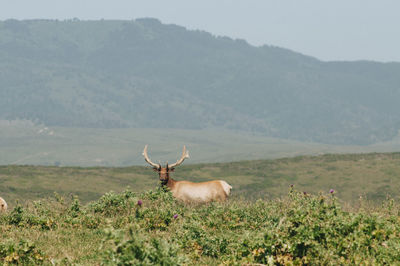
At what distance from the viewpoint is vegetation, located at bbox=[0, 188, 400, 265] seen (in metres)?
7.97

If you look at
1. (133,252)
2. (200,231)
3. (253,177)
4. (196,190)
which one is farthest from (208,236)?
(253,177)

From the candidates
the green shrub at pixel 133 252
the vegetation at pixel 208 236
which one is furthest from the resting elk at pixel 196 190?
the green shrub at pixel 133 252

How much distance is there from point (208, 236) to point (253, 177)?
54.0m

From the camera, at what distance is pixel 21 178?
55.9 metres

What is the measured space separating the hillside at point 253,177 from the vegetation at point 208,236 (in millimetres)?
33441

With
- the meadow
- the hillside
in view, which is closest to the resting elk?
the meadow

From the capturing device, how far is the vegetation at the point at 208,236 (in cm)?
797

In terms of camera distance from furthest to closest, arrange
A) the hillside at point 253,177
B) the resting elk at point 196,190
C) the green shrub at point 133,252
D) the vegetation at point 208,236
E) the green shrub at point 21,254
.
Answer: the hillside at point 253,177 < the resting elk at point 196,190 < the green shrub at point 21,254 < the vegetation at point 208,236 < the green shrub at point 133,252

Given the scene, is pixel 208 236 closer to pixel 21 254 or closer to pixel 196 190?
pixel 21 254

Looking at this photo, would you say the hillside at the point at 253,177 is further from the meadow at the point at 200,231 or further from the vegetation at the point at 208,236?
the vegetation at the point at 208,236

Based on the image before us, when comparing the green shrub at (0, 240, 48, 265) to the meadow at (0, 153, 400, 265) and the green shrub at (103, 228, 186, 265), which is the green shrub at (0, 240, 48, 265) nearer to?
the meadow at (0, 153, 400, 265)

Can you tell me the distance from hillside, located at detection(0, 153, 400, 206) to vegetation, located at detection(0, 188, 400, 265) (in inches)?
1317

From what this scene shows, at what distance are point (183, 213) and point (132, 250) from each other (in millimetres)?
7028

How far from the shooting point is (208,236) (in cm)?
1149
